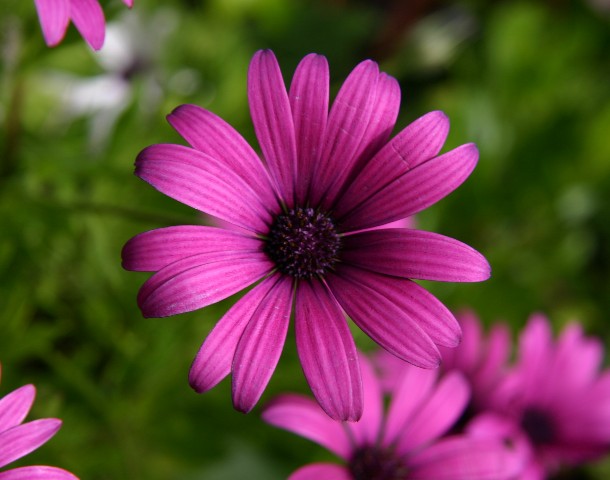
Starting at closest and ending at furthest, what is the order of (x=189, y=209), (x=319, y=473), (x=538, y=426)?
(x=319, y=473)
(x=538, y=426)
(x=189, y=209)

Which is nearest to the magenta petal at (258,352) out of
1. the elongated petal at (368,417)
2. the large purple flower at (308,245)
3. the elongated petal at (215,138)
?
the large purple flower at (308,245)

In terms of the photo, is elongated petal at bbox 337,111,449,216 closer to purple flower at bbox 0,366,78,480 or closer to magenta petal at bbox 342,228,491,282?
magenta petal at bbox 342,228,491,282

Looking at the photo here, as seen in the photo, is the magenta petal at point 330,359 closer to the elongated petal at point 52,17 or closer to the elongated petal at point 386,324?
the elongated petal at point 386,324

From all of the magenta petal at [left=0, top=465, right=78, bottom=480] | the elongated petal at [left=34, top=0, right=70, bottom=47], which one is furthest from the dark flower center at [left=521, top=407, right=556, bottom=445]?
the elongated petal at [left=34, top=0, right=70, bottom=47]

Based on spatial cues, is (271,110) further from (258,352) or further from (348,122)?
(258,352)

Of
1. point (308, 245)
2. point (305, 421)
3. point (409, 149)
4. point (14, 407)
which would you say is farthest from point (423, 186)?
point (14, 407)
